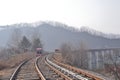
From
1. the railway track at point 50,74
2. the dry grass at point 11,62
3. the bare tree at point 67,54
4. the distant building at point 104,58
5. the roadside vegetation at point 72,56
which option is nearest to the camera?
the railway track at point 50,74

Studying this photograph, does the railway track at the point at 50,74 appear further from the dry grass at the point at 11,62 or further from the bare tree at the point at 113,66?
the bare tree at the point at 113,66

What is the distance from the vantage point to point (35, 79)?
16.2 meters

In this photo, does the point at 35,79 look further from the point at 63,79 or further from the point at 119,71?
the point at 119,71

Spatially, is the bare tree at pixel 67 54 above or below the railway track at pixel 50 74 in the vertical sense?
above

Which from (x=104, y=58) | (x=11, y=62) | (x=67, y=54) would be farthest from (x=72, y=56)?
(x=104, y=58)

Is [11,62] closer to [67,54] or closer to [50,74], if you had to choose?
[67,54]

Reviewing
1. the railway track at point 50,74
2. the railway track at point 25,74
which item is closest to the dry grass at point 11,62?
the railway track at point 25,74

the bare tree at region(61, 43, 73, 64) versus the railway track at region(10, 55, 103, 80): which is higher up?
the bare tree at region(61, 43, 73, 64)

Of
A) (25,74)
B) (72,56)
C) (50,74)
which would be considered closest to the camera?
(50,74)

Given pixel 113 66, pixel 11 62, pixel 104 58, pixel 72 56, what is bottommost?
pixel 113 66

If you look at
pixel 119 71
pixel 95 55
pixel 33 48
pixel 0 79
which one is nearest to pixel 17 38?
pixel 33 48

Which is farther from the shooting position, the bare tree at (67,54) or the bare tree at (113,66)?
the bare tree at (113,66)

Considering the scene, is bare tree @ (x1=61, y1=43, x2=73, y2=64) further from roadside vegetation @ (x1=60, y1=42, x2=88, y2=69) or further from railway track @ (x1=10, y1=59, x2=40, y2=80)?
railway track @ (x1=10, y1=59, x2=40, y2=80)

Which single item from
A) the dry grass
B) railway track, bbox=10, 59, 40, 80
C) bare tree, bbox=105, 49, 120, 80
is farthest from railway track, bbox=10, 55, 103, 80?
bare tree, bbox=105, 49, 120, 80
